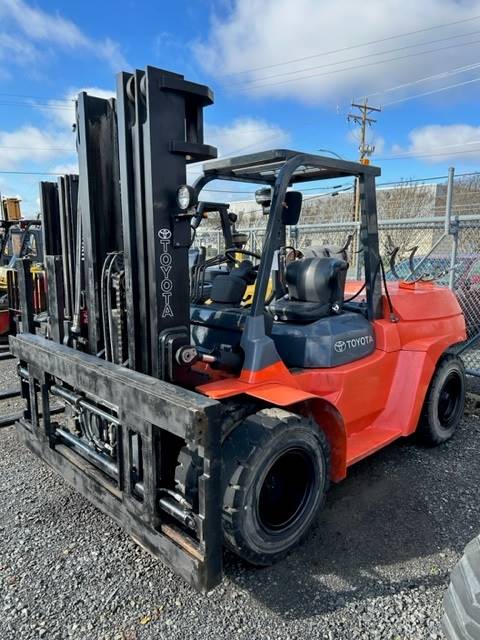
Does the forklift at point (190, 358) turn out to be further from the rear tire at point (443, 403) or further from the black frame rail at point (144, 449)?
the rear tire at point (443, 403)

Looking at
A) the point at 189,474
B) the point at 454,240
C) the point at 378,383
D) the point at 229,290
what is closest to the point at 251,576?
the point at 189,474

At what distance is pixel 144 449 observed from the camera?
8.62 feet

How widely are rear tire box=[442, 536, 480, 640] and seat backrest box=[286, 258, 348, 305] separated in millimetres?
2047

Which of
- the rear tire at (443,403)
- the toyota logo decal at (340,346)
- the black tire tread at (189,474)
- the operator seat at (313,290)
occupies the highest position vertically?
the operator seat at (313,290)

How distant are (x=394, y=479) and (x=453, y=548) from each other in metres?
0.89

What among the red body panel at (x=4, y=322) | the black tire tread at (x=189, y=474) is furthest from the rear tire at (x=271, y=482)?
the red body panel at (x=4, y=322)

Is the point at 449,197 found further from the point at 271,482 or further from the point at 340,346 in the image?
the point at 271,482

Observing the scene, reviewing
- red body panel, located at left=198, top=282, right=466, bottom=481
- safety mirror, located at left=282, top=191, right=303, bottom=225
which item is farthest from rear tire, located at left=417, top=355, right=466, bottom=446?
safety mirror, located at left=282, top=191, right=303, bottom=225

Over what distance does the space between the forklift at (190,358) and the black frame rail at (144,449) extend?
1 centimetres

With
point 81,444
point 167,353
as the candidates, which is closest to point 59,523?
point 81,444

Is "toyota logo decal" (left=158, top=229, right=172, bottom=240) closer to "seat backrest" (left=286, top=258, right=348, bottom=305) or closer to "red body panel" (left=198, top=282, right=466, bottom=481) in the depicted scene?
"red body panel" (left=198, top=282, right=466, bottom=481)

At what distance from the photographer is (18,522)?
10.8 feet

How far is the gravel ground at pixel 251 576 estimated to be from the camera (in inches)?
97.0

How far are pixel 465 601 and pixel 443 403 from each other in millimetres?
3252
